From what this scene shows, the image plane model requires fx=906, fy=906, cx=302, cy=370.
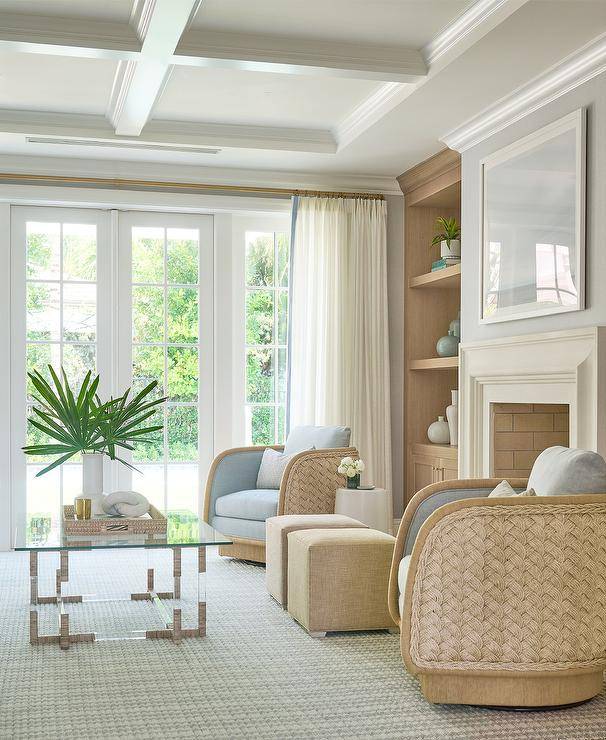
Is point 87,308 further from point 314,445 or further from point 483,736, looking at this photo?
point 483,736

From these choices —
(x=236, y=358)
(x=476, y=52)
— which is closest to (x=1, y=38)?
(x=476, y=52)

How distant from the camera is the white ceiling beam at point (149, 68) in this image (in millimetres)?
3691

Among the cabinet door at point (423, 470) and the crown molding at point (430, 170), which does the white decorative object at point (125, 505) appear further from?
the crown molding at point (430, 170)

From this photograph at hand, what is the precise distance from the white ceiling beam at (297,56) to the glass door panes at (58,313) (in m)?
2.43

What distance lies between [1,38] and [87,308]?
8.56 ft

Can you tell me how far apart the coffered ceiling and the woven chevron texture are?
2.04 meters

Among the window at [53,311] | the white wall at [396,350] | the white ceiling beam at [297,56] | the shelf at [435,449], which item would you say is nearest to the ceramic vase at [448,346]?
the white wall at [396,350]

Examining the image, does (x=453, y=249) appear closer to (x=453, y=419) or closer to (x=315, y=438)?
(x=453, y=419)

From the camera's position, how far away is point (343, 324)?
21.1 ft

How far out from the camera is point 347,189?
6.62 meters

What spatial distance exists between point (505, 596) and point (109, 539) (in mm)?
1659

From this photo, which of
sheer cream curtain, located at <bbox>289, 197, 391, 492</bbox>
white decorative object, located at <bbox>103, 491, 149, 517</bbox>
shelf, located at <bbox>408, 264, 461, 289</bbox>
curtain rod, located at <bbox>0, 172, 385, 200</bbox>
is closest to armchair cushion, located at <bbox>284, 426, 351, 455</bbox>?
sheer cream curtain, located at <bbox>289, 197, 391, 492</bbox>

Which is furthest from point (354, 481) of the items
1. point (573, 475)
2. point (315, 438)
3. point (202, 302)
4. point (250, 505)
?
point (573, 475)

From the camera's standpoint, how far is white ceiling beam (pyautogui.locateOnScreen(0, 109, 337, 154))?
5.45m
